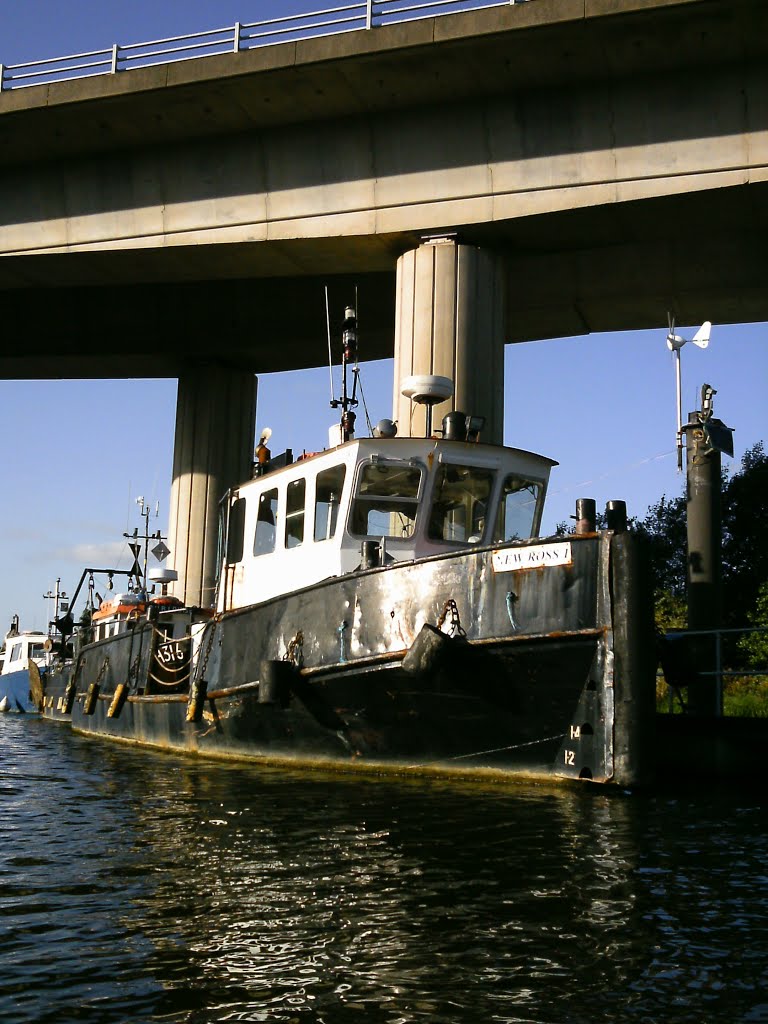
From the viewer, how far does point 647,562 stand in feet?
33.3

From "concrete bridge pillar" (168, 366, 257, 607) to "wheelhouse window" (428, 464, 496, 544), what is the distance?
48.9 ft

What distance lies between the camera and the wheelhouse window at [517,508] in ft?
40.7

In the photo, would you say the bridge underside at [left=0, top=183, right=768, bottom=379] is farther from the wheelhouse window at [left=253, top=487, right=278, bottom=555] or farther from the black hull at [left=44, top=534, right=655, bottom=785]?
the black hull at [left=44, top=534, right=655, bottom=785]

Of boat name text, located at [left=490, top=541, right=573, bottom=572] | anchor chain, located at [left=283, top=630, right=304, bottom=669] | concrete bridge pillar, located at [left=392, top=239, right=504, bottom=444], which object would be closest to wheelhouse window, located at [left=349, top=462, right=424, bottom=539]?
anchor chain, located at [left=283, top=630, right=304, bottom=669]

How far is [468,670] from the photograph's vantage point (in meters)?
10.1

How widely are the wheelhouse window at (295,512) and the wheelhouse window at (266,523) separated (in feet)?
1.19

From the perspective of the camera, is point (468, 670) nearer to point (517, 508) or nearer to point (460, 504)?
point (460, 504)

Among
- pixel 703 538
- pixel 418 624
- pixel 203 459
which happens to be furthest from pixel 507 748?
pixel 203 459

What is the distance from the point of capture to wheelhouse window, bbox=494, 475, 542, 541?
12.4m

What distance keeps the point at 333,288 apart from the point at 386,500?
1275 cm

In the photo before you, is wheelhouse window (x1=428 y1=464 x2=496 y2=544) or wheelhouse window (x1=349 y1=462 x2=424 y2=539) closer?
wheelhouse window (x1=349 y1=462 x2=424 y2=539)

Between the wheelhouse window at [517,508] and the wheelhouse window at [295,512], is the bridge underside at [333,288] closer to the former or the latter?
the wheelhouse window at [517,508]

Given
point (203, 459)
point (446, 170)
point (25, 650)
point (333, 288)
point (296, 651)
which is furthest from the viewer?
point (25, 650)

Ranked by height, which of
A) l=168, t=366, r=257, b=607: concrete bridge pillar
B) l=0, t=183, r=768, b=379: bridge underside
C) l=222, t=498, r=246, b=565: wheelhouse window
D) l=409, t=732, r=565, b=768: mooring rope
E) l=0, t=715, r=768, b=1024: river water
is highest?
l=0, t=183, r=768, b=379: bridge underside
